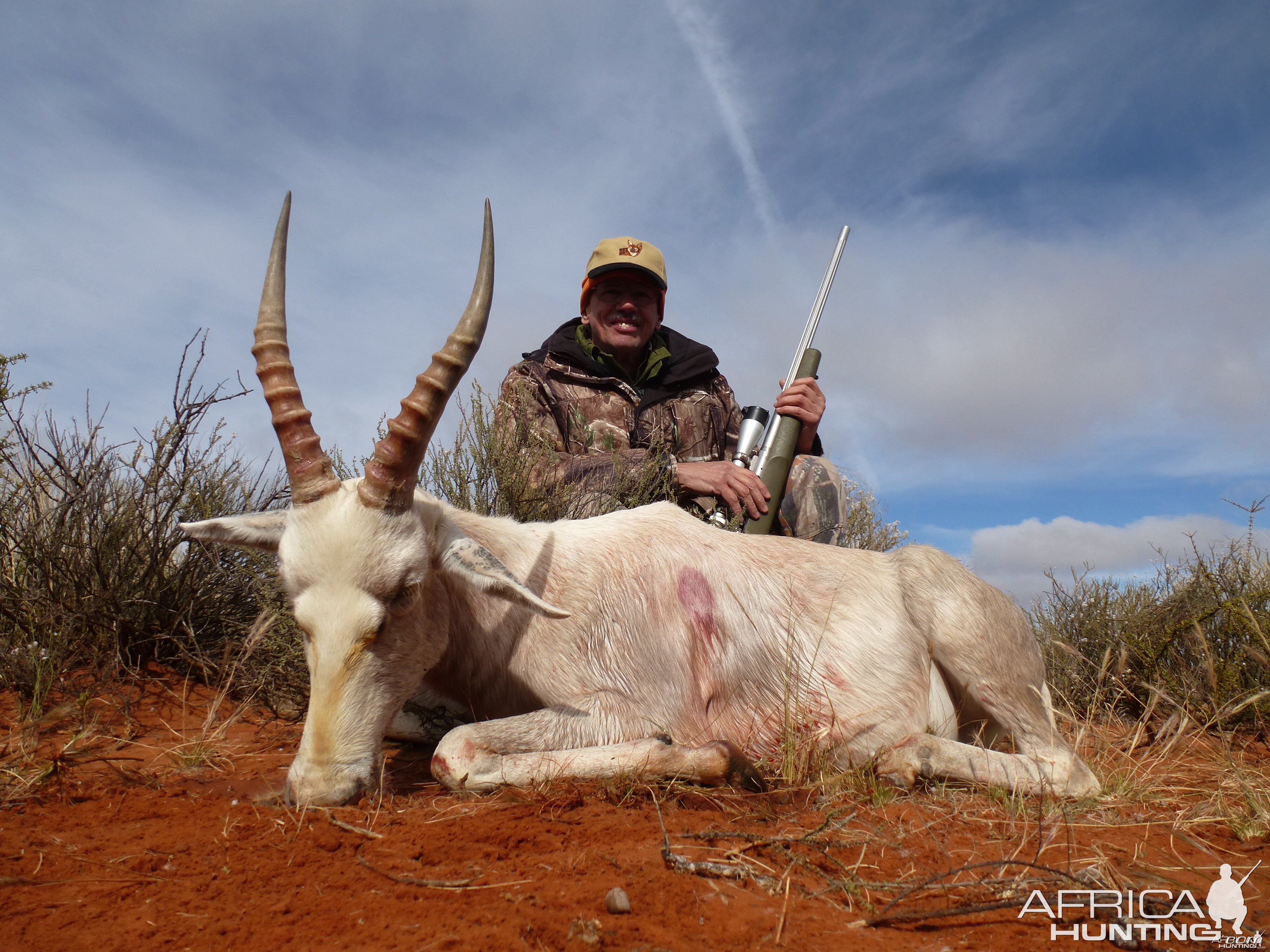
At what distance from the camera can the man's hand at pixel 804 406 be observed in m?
6.06

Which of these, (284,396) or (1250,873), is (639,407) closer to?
(284,396)

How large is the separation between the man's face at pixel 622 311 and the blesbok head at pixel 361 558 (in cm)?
398

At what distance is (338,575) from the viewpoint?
2.76 m

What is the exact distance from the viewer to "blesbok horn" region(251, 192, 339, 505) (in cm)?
295

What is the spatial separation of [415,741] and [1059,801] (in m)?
2.79

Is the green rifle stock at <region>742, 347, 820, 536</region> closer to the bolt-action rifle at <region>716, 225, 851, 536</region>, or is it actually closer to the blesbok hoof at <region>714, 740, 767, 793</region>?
the bolt-action rifle at <region>716, 225, 851, 536</region>

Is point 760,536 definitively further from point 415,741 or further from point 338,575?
point 338,575

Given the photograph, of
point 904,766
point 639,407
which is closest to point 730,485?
point 639,407

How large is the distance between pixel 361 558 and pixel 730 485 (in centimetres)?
339

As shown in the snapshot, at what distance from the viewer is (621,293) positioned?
721cm

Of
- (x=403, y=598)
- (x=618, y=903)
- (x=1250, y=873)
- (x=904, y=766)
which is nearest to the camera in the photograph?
(x=618, y=903)

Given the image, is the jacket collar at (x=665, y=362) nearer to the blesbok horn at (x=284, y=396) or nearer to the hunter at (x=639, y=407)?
the hunter at (x=639, y=407)

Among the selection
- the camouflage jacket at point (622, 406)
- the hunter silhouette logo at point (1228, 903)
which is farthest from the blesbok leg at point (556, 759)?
the camouflage jacket at point (622, 406)

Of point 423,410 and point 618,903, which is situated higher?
point 423,410
